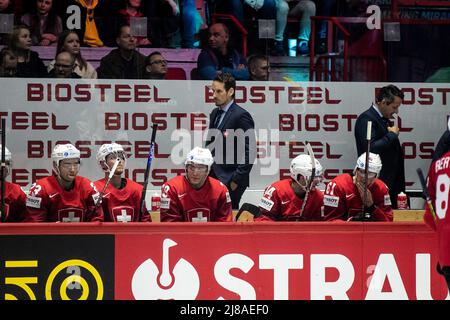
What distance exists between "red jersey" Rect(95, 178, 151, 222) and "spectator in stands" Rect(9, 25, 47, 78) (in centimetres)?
135

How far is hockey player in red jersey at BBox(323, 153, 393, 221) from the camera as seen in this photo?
359 inches

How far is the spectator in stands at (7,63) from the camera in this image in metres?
9.73

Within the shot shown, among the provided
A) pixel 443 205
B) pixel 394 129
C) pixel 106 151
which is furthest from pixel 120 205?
pixel 443 205

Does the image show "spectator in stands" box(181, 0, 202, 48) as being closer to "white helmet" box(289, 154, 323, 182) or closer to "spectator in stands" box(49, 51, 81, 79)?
"spectator in stands" box(49, 51, 81, 79)

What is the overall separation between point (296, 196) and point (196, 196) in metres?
0.83

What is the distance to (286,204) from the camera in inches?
359

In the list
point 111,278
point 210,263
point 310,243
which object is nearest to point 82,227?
point 111,278

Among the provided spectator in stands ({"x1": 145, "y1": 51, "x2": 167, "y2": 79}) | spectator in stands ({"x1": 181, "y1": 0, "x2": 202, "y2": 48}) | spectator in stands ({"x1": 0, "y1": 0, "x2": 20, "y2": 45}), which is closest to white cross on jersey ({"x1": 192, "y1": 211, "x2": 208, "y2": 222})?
spectator in stands ({"x1": 145, "y1": 51, "x2": 167, "y2": 79})

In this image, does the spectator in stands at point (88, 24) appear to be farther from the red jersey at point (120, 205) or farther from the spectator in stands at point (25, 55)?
the red jersey at point (120, 205)

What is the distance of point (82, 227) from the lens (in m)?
7.30

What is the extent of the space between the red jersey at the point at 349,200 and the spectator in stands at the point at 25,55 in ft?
8.82

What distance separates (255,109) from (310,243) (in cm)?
Result: 288

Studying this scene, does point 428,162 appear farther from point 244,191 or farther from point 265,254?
point 265,254

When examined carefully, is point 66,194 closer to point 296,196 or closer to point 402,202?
point 296,196
